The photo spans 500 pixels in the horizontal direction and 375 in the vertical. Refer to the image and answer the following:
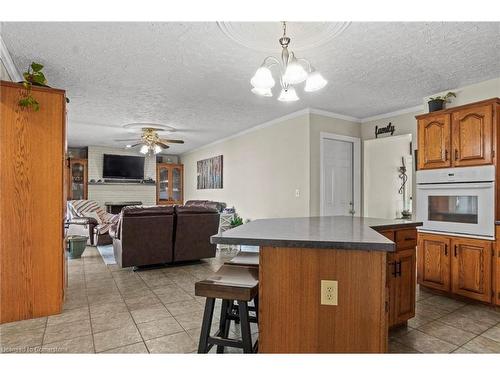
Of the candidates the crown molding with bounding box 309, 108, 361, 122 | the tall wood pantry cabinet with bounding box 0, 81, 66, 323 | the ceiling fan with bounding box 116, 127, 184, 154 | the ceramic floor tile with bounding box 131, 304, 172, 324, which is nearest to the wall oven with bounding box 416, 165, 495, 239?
the crown molding with bounding box 309, 108, 361, 122

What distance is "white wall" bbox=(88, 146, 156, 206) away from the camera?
8422mm

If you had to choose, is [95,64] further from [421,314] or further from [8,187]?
[421,314]

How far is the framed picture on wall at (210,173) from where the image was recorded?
742cm

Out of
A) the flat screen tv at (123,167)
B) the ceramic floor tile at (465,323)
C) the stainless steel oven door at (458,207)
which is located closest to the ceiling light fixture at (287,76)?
the stainless steel oven door at (458,207)

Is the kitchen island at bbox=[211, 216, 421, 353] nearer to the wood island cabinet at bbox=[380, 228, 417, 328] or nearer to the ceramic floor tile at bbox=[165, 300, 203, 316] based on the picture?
the wood island cabinet at bbox=[380, 228, 417, 328]

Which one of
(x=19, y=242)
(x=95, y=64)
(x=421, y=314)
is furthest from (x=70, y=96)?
(x=421, y=314)

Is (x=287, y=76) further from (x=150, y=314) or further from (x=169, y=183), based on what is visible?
(x=169, y=183)

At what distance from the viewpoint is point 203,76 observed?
11.0ft

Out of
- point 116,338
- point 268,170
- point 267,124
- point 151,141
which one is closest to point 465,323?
point 116,338

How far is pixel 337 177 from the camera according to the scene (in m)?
5.00

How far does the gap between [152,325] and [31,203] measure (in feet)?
4.83

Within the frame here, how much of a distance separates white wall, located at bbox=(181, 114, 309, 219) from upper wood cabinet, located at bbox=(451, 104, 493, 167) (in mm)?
1941

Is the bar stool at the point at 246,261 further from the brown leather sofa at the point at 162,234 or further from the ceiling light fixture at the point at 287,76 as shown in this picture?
the brown leather sofa at the point at 162,234
